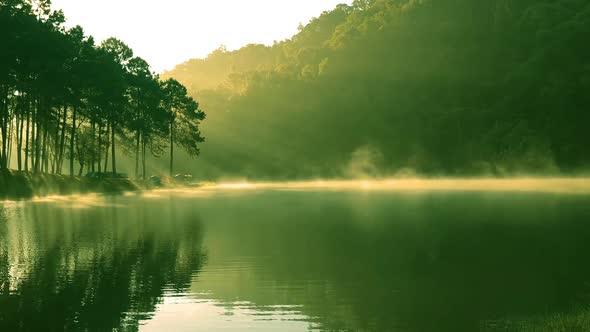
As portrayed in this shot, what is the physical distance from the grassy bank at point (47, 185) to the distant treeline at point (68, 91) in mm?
1715

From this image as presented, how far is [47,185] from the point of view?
233 feet

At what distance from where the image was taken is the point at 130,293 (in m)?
18.4

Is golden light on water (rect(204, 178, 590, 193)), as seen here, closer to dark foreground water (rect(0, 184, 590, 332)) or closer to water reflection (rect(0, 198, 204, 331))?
dark foreground water (rect(0, 184, 590, 332))

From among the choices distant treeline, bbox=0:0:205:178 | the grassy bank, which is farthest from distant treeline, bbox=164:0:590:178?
the grassy bank

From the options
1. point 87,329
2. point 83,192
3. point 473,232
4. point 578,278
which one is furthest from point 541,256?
point 83,192

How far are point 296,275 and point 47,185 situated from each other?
5587cm

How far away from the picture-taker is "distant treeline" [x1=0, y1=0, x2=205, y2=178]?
71000 millimetres

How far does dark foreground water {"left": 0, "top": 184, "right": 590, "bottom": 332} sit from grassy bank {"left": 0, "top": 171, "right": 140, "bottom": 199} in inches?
1042

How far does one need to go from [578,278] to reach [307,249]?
11.2 metres

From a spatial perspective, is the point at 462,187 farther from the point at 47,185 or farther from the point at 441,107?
the point at 441,107

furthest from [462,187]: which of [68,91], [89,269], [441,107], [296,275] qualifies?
[89,269]

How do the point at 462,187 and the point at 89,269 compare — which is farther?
the point at 462,187

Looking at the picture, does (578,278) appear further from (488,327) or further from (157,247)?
(157,247)

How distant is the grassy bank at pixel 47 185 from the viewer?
65000mm
